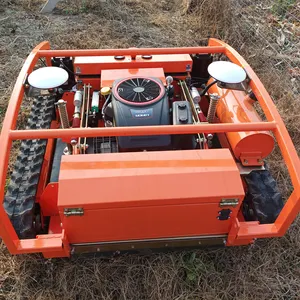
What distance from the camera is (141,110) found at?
2.38m

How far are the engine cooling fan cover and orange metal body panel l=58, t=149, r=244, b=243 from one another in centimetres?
56

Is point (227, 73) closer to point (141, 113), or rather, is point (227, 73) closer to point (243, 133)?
point (243, 133)

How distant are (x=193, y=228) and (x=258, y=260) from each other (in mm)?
754

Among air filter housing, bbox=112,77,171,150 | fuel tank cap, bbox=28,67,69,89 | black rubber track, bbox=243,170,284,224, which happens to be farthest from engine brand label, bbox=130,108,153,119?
black rubber track, bbox=243,170,284,224

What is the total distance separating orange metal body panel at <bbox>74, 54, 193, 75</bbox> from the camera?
2.92 m

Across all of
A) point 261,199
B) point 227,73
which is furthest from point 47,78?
point 261,199

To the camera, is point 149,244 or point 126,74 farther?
point 126,74

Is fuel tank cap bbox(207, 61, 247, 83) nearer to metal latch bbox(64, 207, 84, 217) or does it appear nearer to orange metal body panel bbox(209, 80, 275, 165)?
orange metal body panel bbox(209, 80, 275, 165)

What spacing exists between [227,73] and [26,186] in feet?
5.27

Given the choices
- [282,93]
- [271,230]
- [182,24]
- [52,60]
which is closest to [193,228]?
[271,230]

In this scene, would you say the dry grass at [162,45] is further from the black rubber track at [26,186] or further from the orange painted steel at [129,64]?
the orange painted steel at [129,64]

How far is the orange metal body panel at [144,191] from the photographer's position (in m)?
1.87

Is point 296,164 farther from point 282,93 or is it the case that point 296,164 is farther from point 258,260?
point 282,93

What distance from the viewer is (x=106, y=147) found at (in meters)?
2.46
